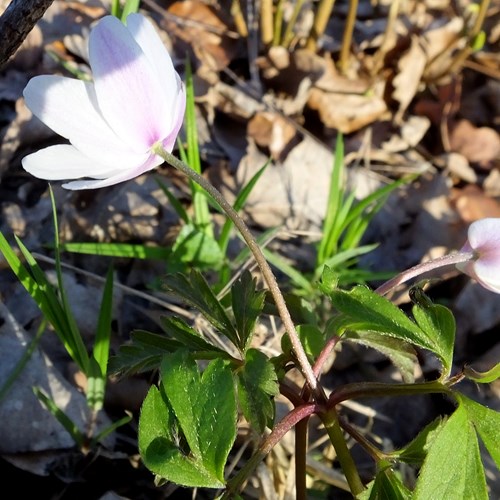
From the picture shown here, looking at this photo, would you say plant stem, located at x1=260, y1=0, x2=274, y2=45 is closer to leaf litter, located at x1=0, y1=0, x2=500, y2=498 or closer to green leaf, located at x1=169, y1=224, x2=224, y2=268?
leaf litter, located at x1=0, y1=0, x2=500, y2=498

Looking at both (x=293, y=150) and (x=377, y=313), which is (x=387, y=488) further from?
(x=293, y=150)

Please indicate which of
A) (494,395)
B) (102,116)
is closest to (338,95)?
(494,395)

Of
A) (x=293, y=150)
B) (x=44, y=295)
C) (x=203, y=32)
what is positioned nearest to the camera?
(x=44, y=295)

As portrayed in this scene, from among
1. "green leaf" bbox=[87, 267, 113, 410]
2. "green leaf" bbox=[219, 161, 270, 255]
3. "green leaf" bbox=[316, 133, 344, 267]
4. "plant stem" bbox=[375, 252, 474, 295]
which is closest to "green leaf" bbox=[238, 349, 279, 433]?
"plant stem" bbox=[375, 252, 474, 295]

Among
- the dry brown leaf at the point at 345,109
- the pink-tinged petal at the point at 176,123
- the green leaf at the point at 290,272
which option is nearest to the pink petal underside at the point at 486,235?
the pink-tinged petal at the point at 176,123

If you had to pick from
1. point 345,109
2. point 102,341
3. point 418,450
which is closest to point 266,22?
point 345,109

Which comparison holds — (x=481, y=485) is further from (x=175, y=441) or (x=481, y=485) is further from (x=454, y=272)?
(x=454, y=272)
